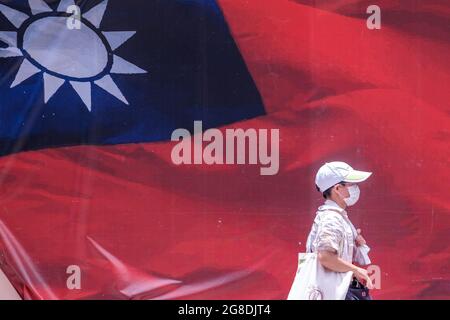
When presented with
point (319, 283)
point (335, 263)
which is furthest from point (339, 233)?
point (319, 283)

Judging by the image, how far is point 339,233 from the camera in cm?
431

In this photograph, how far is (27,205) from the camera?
5605 millimetres

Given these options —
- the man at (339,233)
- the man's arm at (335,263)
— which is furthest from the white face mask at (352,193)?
the man's arm at (335,263)

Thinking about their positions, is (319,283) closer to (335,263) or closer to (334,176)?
(335,263)

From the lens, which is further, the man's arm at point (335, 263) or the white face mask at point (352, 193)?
the white face mask at point (352, 193)

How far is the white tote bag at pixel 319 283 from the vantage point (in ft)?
14.0

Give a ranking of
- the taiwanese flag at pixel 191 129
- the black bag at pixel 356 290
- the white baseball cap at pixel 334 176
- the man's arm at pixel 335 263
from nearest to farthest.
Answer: the man's arm at pixel 335 263 → the black bag at pixel 356 290 → the white baseball cap at pixel 334 176 → the taiwanese flag at pixel 191 129

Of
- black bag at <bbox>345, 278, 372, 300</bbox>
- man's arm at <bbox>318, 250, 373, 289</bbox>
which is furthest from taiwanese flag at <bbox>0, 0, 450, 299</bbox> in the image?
man's arm at <bbox>318, 250, 373, 289</bbox>

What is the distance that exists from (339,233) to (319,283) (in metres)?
0.28

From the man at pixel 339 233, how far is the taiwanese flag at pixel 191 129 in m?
1.03

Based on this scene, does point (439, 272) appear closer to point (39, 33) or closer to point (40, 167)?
point (40, 167)

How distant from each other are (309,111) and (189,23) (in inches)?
39.0

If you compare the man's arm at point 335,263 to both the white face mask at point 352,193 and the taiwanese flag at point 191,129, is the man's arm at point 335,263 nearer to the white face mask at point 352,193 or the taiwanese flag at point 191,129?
the white face mask at point 352,193

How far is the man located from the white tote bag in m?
0.03
